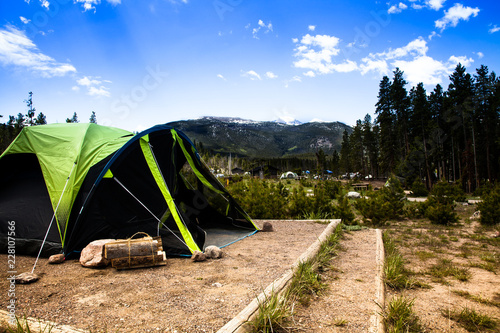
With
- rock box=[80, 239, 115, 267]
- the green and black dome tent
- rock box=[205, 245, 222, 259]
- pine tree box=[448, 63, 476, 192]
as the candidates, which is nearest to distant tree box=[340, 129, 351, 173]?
pine tree box=[448, 63, 476, 192]

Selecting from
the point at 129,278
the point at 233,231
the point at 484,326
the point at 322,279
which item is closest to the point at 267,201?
the point at 233,231

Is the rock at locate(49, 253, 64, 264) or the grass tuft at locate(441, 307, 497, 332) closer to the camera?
the grass tuft at locate(441, 307, 497, 332)

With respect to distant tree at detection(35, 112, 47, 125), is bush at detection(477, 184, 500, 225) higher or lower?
lower

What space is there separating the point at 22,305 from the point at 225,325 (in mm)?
2427

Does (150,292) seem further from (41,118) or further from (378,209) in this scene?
(41,118)

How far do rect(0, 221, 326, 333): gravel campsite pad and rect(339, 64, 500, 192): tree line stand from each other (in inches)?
1091

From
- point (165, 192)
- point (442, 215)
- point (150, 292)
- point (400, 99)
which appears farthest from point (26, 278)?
point (400, 99)

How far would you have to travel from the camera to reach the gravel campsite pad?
9.68ft

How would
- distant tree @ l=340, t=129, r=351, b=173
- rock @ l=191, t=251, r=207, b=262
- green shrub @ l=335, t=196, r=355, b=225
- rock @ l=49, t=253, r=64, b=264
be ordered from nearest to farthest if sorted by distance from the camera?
rock @ l=49, t=253, r=64, b=264
rock @ l=191, t=251, r=207, b=262
green shrub @ l=335, t=196, r=355, b=225
distant tree @ l=340, t=129, r=351, b=173

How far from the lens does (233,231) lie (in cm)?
803

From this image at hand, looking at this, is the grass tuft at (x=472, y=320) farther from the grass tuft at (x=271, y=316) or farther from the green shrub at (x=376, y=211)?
the green shrub at (x=376, y=211)

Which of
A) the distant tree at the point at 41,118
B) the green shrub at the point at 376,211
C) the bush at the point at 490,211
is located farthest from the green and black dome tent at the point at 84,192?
the distant tree at the point at 41,118

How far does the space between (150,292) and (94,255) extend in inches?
67.9

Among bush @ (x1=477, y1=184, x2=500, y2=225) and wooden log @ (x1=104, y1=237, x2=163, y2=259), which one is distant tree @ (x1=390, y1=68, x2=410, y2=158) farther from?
wooden log @ (x1=104, y1=237, x2=163, y2=259)
